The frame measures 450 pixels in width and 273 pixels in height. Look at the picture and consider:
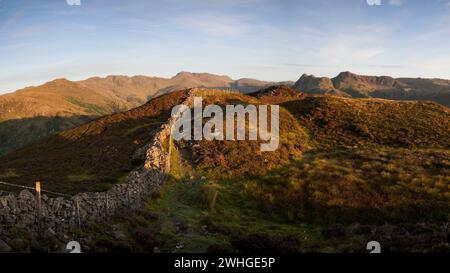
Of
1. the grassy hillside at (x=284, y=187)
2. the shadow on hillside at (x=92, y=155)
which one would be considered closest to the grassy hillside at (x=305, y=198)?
the grassy hillside at (x=284, y=187)

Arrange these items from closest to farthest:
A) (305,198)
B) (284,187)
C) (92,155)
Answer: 1. (305,198)
2. (284,187)
3. (92,155)

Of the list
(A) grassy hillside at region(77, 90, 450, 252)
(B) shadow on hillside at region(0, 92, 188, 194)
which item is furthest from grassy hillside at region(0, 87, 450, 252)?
(B) shadow on hillside at region(0, 92, 188, 194)

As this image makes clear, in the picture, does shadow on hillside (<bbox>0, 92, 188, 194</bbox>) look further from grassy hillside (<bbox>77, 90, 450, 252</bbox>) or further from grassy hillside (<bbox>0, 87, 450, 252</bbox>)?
grassy hillside (<bbox>77, 90, 450, 252</bbox>)

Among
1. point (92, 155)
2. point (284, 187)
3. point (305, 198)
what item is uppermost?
point (92, 155)

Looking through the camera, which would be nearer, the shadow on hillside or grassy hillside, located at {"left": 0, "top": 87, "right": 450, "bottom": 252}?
grassy hillside, located at {"left": 0, "top": 87, "right": 450, "bottom": 252}

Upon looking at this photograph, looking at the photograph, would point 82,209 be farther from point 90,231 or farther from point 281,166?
point 281,166

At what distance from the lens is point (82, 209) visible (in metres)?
19.8

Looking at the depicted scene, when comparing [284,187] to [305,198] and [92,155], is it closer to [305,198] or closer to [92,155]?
[305,198]

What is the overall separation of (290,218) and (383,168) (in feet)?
48.1

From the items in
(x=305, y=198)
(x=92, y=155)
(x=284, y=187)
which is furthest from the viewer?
(x=92, y=155)

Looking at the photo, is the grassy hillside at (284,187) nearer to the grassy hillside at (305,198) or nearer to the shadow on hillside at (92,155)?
the grassy hillside at (305,198)

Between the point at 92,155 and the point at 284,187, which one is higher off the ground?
the point at 92,155

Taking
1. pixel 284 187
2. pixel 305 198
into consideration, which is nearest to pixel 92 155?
pixel 284 187

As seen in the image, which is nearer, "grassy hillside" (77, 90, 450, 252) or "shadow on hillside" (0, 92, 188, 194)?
"grassy hillside" (77, 90, 450, 252)
